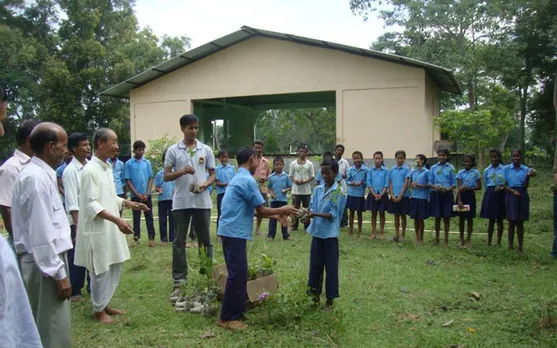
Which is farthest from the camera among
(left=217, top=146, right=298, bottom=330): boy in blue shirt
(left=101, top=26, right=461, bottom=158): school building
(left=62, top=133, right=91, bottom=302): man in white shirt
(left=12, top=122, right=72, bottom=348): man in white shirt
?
(left=101, top=26, right=461, bottom=158): school building

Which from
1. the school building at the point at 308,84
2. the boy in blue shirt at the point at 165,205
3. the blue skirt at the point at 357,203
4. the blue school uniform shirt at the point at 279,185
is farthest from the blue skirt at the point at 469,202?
the school building at the point at 308,84

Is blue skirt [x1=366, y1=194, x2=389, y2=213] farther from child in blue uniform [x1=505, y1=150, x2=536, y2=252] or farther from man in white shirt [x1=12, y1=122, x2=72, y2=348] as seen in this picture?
man in white shirt [x1=12, y1=122, x2=72, y2=348]

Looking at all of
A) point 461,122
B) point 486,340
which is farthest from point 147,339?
point 461,122

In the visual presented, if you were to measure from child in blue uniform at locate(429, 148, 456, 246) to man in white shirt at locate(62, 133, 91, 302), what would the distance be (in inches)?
233

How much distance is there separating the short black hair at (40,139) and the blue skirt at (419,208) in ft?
22.0

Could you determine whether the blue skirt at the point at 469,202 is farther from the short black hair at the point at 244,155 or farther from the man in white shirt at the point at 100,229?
the man in white shirt at the point at 100,229

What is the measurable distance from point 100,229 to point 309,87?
11.9m

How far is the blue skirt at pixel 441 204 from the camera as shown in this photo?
25.9ft

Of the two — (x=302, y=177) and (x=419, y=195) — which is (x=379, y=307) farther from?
(x=302, y=177)

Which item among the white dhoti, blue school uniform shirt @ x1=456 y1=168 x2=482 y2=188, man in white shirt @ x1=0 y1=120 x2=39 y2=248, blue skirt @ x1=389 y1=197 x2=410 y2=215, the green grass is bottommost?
the green grass

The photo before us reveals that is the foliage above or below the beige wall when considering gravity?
→ below

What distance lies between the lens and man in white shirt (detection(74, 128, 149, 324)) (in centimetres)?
420

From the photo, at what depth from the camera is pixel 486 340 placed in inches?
153

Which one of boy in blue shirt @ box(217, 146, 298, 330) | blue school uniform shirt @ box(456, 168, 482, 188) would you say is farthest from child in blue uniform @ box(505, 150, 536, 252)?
boy in blue shirt @ box(217, 146, 298, 330)
